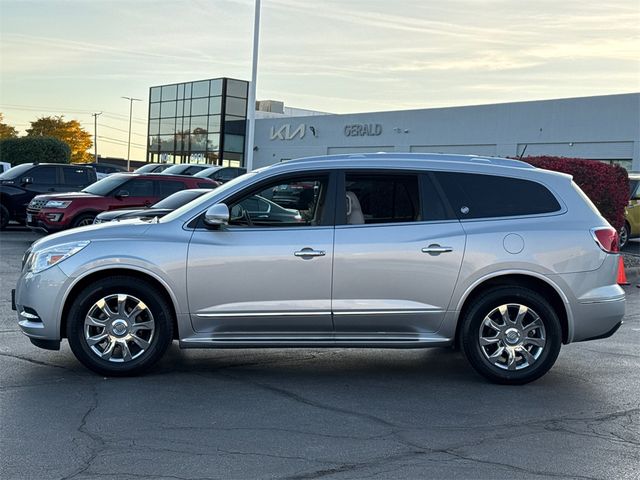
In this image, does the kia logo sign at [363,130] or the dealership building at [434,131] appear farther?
the kia logo sign at [363,130]

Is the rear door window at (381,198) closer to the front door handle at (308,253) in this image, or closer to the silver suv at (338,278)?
the silver suv at (338,278)

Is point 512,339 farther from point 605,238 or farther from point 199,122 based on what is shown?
point 199,122

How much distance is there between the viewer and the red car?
17219mm

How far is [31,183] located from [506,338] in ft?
54.9

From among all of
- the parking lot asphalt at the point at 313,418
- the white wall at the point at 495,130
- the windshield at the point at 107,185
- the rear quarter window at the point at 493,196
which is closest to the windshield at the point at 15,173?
the windshield at the point at 107,185

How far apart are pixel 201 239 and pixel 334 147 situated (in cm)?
4212

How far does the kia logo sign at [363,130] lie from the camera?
4591 cm

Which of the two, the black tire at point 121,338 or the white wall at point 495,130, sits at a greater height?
the white wall at point 495,130

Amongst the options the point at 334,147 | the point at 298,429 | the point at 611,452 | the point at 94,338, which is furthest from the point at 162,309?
the point at 334,147

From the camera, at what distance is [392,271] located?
684 cm

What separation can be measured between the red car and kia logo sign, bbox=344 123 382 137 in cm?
2805

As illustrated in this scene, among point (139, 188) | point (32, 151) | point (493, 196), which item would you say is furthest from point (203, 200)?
point (32, 151)

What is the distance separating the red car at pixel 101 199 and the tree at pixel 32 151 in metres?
30.9

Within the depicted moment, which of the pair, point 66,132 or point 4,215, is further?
point 66,132
